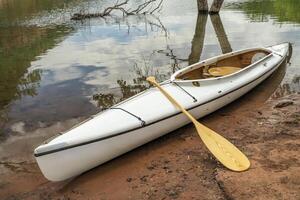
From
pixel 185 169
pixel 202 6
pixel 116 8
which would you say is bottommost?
pixel 185 169

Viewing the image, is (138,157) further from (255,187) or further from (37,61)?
(37,61)

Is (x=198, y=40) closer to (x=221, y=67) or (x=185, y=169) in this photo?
(x=221, y=67)

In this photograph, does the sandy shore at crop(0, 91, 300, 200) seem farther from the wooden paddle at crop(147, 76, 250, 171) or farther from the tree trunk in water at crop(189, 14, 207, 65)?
the tree trunk in water at crop(189, 14, 207, 65)

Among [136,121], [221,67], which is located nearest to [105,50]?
[221,67]

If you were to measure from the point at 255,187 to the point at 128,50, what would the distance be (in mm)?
8562

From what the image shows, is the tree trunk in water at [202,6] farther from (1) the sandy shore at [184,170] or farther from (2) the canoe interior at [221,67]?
(1) the sandy shore at [184,170]

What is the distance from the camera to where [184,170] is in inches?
211

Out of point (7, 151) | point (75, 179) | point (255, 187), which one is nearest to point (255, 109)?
point (255, 187)

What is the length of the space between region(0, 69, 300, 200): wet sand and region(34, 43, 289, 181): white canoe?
22cm

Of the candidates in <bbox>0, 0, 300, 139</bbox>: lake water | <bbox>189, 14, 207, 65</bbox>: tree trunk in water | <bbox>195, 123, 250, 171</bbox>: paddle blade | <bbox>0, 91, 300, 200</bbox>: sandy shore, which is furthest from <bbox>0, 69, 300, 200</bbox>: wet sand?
<bbox>189, 14, 207, 65</bbox>: tree trunk in water

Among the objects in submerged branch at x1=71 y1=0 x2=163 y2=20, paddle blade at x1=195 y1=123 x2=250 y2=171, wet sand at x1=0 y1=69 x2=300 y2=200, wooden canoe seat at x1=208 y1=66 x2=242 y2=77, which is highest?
submerged branch at x1=71 y1=0 x2=163 y2=20

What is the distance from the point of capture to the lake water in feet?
28.3

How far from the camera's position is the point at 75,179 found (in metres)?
5.59

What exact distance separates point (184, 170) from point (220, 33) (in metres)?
10.3
